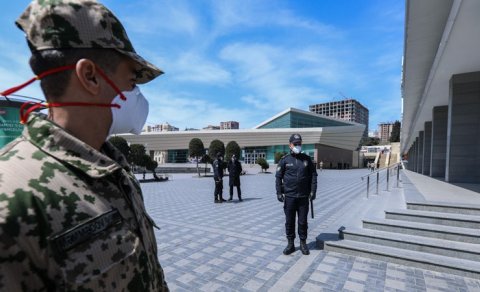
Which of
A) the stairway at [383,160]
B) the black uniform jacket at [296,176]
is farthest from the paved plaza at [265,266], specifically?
the stairway at [383,160]

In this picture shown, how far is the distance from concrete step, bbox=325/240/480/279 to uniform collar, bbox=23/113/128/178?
16.0 ft

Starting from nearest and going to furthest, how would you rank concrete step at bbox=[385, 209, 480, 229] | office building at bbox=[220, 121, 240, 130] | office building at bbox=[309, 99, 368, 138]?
1. concrete step at bbox=[385, 209, 480, 229]
2. office building at bbox=[220, 121, 240, 130]
3. office building at bbox=[309, 99, 368, 138]

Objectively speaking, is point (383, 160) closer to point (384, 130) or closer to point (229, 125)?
point (229, 125)

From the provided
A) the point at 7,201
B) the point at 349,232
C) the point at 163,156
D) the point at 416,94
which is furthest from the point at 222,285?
the point at 163,156

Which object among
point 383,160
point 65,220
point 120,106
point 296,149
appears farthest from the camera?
point 383,160

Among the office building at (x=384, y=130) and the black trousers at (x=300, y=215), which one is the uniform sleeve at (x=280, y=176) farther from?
the office building at (x=384, y=130)

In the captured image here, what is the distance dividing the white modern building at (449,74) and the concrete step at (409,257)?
4522mm

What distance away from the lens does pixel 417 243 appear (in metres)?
4.55

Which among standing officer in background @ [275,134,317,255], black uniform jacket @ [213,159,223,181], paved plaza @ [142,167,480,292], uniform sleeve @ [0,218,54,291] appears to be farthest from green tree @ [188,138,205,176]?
uniform sleeve @ [0,218,54,291]

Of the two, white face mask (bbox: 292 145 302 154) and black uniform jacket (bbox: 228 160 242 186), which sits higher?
white face mask (bbox: 292 145 302 154)

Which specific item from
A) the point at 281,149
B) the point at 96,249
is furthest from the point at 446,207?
the point at 281,149

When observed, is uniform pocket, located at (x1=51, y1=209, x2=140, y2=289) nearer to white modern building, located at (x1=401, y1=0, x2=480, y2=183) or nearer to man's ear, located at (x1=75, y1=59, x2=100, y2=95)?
man's ear, located at (x1=75, y1=59, x2=100, y2=95)

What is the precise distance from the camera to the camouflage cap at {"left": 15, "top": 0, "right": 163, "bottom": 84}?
0.95m

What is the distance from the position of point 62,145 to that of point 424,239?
572cm
